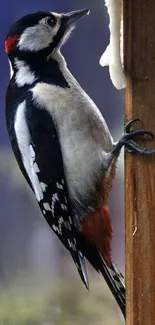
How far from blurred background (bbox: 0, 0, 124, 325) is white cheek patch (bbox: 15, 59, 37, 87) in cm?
39

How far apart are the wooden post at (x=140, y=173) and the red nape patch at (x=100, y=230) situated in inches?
10.7

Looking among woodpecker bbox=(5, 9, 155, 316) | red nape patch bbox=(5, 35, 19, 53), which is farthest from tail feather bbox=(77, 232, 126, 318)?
red nape patch bbox=(5, 35, 19, 53)

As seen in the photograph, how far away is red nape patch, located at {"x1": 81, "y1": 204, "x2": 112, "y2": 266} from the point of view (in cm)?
167

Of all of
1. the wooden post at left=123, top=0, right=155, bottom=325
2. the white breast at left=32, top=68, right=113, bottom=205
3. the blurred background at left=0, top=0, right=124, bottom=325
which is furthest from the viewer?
the blurred background at left=0, top=0, right=124, bottom=325

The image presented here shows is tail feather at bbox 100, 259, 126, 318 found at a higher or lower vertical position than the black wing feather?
lower

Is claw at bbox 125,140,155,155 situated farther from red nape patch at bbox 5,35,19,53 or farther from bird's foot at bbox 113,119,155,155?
red nape patch at bbox 5,35,19,53

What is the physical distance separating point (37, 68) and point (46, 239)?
702mm

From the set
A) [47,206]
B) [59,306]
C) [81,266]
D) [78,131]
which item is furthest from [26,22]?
[59,306]

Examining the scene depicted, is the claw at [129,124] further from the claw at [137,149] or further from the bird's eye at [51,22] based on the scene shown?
the bird's eye at [51,22]

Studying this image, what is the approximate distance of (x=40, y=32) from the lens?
1.71 meters

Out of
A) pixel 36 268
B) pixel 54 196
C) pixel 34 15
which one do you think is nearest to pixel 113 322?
pixel 36 268

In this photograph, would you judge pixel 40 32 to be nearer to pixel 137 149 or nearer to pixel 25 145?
pixel 25 145

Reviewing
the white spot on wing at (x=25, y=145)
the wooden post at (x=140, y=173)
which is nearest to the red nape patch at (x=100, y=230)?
the white spot on wing at (x=25, y=145)

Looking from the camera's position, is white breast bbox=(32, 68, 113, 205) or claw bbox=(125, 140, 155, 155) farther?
white breast bbox=(32, 68, 113, 205)
